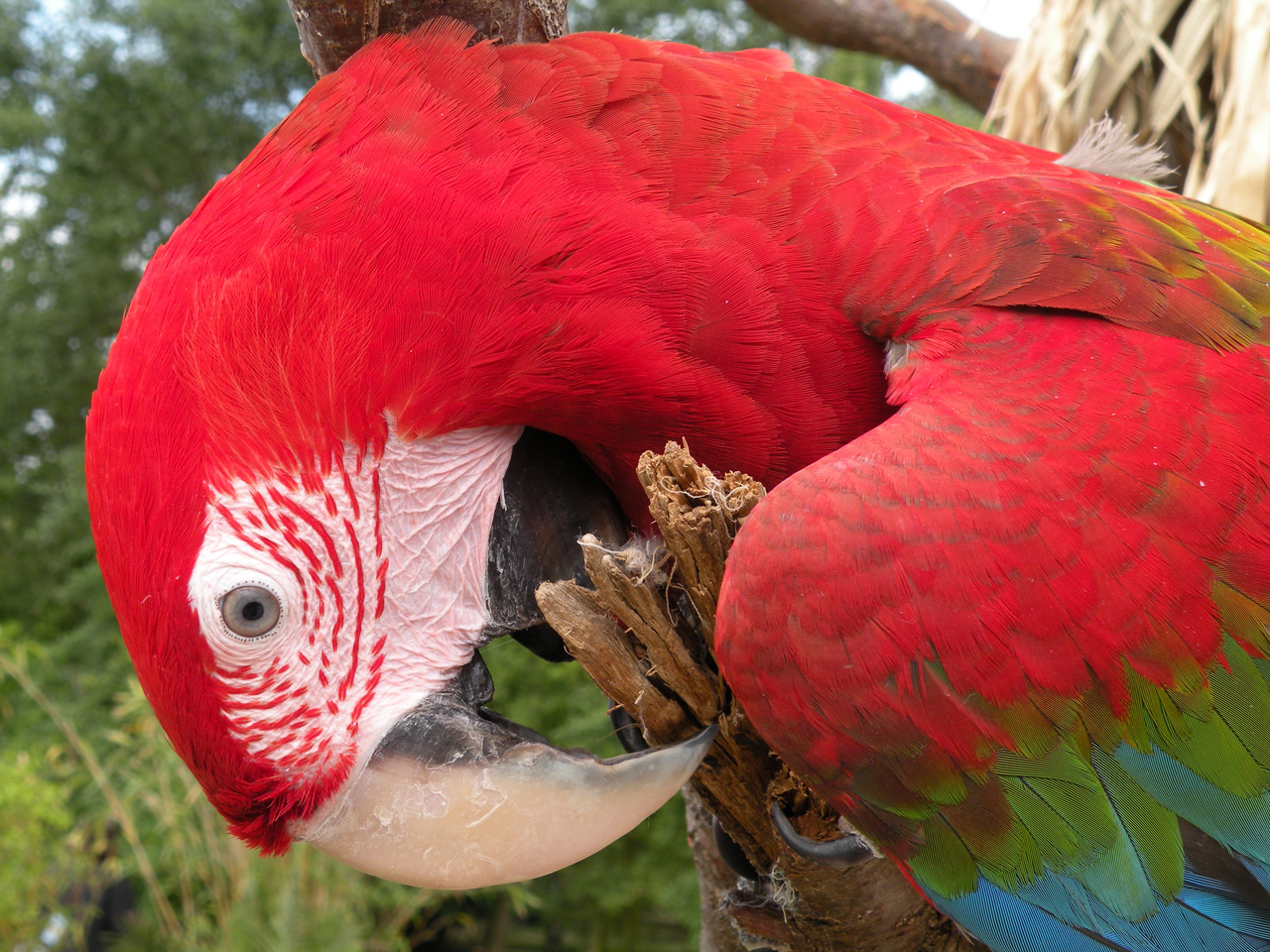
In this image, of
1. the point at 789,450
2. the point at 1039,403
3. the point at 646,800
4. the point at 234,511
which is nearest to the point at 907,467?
the point at 1039,403

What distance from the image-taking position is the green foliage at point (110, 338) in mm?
3656

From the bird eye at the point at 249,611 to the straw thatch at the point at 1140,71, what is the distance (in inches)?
80.6

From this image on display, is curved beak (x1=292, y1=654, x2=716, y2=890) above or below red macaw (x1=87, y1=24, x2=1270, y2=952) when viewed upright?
below

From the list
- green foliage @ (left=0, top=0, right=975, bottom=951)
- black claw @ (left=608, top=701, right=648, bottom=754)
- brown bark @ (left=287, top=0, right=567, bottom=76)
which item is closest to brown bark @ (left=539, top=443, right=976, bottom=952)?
black claw @ (left=608, top=701, right=648, bottom=754)

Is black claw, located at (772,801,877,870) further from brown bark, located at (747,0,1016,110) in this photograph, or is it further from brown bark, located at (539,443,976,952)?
brown bark, located at (747,0,1016,110)

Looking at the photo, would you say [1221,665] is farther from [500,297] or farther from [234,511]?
[234,511]

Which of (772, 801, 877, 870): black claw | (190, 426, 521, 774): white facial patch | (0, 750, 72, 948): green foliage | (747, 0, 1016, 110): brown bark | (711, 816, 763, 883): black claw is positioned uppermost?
(747, 0, 1016, 110): brown bark

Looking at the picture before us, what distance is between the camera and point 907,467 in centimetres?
85

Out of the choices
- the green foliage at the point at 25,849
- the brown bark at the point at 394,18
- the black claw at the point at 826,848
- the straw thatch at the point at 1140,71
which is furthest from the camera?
the green foliage at the point at 25,849

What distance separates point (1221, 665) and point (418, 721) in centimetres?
76

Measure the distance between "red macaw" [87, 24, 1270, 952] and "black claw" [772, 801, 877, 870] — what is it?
0.12 meters

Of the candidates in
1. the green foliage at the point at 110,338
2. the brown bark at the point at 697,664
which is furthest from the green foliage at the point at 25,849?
the brown bark at the point at 697,664

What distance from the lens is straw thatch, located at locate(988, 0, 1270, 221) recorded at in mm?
2184

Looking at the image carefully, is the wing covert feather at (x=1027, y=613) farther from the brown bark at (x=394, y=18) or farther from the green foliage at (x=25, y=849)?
the green foliage at (x=25, y=849)
